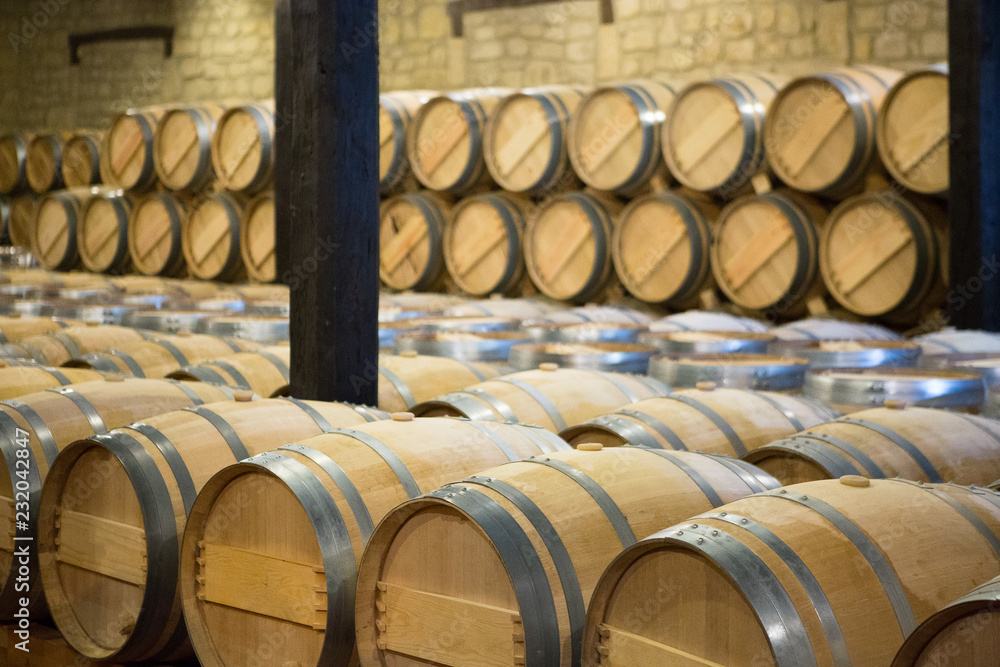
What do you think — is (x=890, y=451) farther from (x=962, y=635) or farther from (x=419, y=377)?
(x=419, y=377)

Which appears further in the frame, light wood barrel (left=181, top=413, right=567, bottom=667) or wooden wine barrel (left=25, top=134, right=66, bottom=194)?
wooden wine barrel (left=25, top=134, right=66, bottom=194)

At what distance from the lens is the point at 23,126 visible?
16.1 m

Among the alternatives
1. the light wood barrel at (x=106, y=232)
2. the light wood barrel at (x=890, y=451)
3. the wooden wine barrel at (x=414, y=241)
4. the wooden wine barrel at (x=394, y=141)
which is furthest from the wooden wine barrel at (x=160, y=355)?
the light wood barrel at (x=106, y=232)

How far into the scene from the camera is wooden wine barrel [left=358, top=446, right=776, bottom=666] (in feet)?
6.46

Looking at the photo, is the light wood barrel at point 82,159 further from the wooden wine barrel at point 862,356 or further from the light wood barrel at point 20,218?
the wooden wine barrel at point 862,356

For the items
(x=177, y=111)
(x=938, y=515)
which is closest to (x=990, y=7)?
(x=938, y=515)

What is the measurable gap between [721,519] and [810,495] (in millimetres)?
250

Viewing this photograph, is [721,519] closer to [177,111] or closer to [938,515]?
[938,515]

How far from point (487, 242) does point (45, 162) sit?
6.77 metres

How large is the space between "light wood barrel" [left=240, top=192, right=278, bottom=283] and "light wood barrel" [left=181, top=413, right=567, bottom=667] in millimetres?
6548

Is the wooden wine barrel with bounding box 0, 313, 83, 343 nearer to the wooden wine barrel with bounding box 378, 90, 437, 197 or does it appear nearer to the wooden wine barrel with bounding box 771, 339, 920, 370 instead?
the wooden wine barrel with bounding box 378, 90, 437, 197

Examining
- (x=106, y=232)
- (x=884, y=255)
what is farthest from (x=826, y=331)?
(x=106, y=232)

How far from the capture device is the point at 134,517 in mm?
2697

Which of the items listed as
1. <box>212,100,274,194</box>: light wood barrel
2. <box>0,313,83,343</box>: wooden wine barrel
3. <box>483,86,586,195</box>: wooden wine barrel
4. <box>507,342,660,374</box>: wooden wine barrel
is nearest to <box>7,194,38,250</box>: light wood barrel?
<box>212,100,274,194</box>: light wood barrel
